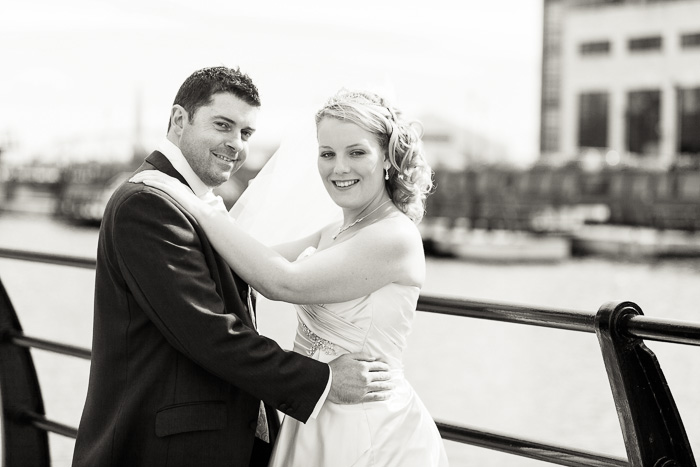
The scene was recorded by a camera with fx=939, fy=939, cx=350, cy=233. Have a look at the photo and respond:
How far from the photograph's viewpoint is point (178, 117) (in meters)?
2.53

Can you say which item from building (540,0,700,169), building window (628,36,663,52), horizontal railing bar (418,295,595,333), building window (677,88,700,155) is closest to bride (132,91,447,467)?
horizontal railing bar (418,295,595,333)

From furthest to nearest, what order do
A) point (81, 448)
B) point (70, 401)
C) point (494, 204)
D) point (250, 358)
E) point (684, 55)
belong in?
1. point (684, 55)
2. point (494, 204)
3. point (70, 401)
4. point (81, 448)
5. point (250, 358)

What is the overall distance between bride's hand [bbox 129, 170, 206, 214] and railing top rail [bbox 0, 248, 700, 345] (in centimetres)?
70

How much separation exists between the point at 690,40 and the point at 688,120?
216 inches

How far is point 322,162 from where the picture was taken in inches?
102

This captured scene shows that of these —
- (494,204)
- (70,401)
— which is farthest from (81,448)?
(494,204)

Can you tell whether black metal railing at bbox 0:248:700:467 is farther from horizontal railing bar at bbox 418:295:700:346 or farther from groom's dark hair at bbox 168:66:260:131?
groom's dark hair at bbox 168:66:260:131

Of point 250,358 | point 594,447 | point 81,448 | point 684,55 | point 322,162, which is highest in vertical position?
point 684,55

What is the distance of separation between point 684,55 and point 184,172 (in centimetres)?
6336

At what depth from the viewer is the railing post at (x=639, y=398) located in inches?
80.1

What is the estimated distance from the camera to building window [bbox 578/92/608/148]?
64.9 meters

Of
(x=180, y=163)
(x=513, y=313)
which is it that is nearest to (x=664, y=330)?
(x=513, y=313)

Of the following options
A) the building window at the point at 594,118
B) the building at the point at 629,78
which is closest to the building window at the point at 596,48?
the building at the point at 629,78

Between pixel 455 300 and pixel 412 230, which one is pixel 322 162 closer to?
pixel 412 230
